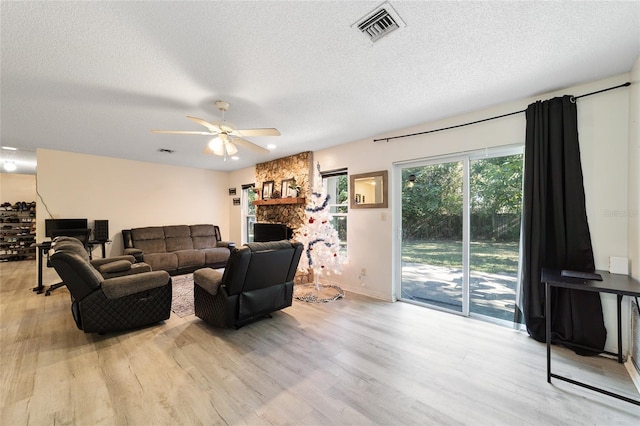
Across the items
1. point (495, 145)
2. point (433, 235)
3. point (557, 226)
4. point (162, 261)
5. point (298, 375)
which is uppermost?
point (495, 145)

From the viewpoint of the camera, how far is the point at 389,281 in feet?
13.0

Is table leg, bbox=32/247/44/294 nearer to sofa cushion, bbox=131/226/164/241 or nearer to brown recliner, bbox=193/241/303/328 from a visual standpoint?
sofa cushion, bbox=131/226/164/241

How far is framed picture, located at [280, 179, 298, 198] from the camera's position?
5408 millimetres

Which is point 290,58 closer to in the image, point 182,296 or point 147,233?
point 182,296

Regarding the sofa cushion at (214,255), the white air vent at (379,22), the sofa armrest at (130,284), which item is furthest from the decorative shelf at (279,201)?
the white air vent at (379,22)

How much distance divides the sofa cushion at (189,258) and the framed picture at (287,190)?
231cm

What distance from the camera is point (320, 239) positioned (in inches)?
173

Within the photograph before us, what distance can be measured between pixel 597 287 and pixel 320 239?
127 inches

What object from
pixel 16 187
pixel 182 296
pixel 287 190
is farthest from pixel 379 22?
pixel 16 187

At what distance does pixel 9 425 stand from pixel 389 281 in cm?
384

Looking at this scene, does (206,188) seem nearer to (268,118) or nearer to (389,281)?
(268,118)

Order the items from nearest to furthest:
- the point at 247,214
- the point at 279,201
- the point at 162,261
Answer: the point at 162,261 < the point at 279,201 < the point at 247,214

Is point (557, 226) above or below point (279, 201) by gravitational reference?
below

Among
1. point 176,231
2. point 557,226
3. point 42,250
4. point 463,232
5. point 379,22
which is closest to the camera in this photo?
point 379,22
